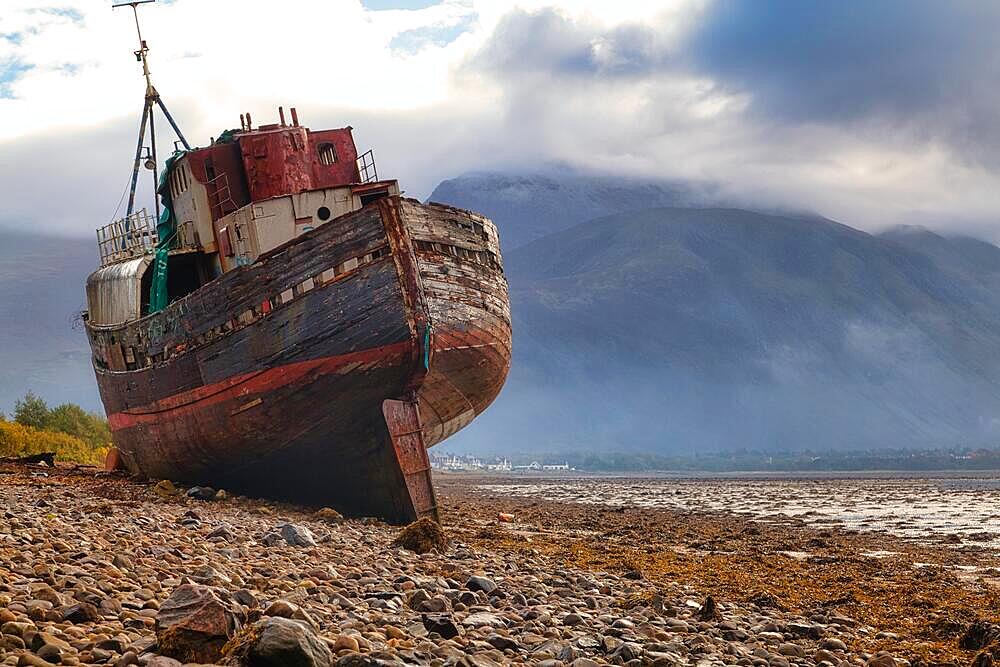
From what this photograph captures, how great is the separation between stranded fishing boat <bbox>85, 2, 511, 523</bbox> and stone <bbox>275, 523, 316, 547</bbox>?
492 cm

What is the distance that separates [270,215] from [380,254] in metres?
3.68

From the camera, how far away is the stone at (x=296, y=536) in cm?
1198

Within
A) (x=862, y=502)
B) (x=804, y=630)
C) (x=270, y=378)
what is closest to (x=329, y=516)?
(x=270, y=378)

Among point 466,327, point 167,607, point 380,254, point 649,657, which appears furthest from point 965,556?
point 167,607

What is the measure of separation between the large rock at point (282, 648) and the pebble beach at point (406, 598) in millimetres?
10

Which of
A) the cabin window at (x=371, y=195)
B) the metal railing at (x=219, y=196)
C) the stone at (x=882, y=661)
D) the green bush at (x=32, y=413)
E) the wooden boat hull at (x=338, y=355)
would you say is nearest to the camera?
the stone at (x=882, y=661)

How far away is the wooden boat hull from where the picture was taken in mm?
17234

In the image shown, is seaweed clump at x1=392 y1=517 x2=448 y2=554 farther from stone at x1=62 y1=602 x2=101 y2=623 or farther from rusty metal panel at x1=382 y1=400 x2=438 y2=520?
stone at x1=62 y1=602 x2=101 y2=623

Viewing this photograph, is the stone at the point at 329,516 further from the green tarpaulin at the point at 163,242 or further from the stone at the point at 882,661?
the stone at the point at 882,661

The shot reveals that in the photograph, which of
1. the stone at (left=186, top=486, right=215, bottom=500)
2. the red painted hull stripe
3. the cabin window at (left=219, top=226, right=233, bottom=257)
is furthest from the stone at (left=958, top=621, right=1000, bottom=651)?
the cabin window at (left=219, top=226, right=233, bottom=257)

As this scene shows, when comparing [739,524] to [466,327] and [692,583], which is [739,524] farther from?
[692,583]

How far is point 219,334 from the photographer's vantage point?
1845 centimetres

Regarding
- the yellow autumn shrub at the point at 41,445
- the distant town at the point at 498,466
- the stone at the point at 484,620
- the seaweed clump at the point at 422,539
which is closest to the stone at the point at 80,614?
the stone at the point at 484,620

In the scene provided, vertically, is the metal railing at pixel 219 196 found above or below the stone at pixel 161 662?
above
